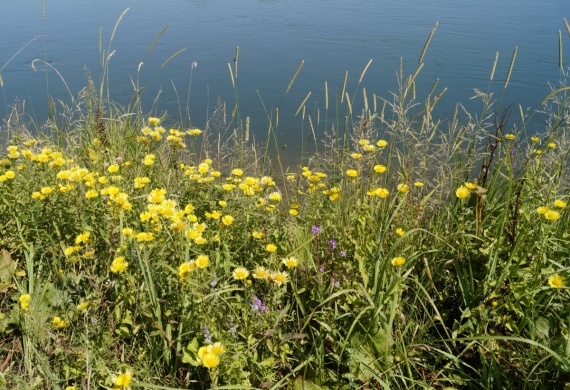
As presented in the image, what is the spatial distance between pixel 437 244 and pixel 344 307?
578 mm

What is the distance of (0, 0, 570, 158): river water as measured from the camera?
6.18 m

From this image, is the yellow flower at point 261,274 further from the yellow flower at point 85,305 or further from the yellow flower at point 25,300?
the yellow flower at point 25,300

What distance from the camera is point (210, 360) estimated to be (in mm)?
1566

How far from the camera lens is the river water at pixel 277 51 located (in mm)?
6184

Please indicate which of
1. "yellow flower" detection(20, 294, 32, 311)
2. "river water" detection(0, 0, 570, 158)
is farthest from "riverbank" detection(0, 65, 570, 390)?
"river water" detection(0, 0, 570, 158)

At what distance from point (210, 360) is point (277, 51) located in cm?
666

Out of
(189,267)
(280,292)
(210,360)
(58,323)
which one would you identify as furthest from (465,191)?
(58,323)

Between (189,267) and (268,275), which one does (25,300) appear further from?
(268,275)

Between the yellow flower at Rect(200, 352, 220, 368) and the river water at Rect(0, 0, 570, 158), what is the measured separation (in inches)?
134

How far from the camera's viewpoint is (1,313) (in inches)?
82.9

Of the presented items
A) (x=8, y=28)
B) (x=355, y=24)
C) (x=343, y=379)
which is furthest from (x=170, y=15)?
(x=343, y=379)

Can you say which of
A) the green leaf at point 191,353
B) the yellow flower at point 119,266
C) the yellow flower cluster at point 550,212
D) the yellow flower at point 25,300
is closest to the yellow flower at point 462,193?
the yellow flower cluster at point 550,212

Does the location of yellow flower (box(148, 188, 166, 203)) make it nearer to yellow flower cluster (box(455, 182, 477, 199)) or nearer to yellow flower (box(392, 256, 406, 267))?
yellow flower (box(392, 256, 406, 267))

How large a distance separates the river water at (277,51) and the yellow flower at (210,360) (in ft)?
11.2
